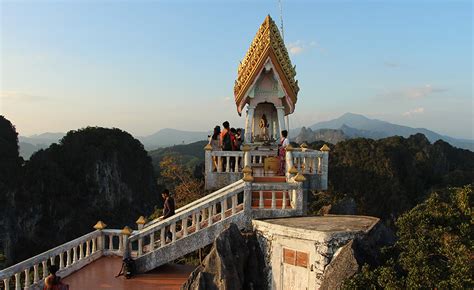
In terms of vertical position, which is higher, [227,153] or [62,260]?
[227,153]

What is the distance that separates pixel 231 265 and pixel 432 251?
4.61 meters

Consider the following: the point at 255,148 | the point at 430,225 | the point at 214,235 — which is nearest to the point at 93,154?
the point at 255,148

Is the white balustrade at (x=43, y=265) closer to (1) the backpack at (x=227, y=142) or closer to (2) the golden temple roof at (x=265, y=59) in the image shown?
(1) the backpack at (x=227, y=142)

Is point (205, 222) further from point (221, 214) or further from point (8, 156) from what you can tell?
point (8, 156)

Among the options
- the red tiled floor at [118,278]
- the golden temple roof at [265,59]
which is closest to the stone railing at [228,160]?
the golden temple roof at [265,59]

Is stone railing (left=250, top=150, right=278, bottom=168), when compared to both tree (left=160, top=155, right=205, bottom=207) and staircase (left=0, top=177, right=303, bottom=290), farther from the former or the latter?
tree (left=160, top=155, right=205, bottom=207)

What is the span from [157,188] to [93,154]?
62.4 feet

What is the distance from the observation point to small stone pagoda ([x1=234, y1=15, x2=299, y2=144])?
15.8m

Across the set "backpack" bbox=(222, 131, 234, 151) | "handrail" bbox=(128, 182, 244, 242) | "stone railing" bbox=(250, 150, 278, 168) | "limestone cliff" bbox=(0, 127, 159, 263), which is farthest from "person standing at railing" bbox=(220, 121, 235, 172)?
"limestone cliff" bbox=(0, 127, 159, 263)

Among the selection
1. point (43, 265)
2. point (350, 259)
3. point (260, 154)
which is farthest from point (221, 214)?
point (43, 265)

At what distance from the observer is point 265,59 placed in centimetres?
1562

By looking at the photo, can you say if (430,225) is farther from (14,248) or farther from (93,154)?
(93,154)

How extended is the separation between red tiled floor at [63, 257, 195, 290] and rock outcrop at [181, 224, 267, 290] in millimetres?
1762

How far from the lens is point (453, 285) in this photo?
763 cm
